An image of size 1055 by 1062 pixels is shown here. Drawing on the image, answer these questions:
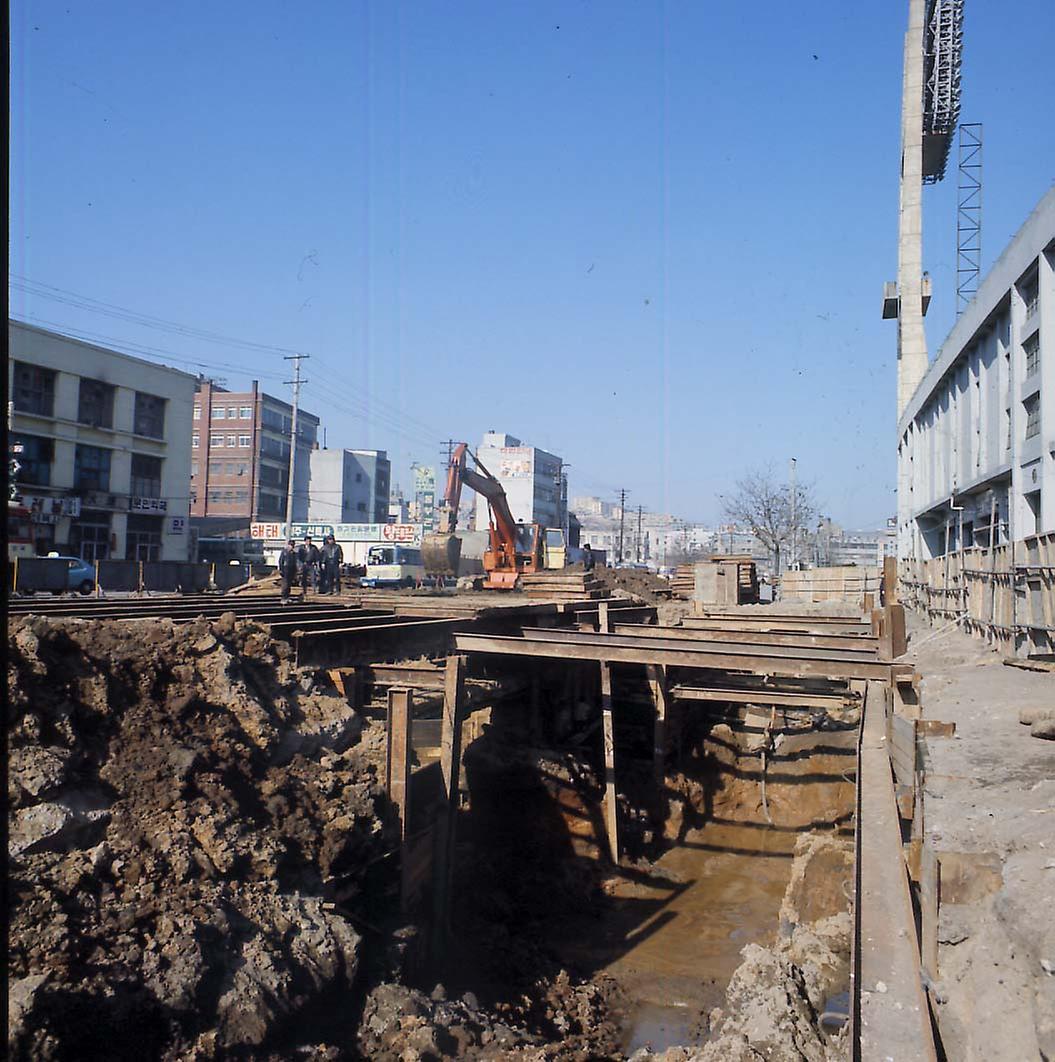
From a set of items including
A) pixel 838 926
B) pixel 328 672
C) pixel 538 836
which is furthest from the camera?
pixel 538 836

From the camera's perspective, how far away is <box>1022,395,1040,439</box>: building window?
58.8 ft

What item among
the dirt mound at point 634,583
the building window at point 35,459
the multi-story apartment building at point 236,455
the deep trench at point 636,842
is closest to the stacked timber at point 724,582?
the dirt mound at point 634,583

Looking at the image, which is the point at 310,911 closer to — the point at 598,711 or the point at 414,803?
the point at 414,803

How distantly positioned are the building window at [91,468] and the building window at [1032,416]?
35.1 meters

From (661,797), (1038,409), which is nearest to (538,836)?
(661,797)

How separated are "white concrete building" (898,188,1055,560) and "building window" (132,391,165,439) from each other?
33.4 meters

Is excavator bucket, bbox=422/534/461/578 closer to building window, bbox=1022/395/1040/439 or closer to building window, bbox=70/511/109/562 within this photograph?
building window, bbox=1022/395/1040/439

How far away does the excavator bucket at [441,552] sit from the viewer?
2489cm

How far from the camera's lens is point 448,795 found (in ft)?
34.4

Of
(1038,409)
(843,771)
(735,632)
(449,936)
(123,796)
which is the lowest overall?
(449,936)

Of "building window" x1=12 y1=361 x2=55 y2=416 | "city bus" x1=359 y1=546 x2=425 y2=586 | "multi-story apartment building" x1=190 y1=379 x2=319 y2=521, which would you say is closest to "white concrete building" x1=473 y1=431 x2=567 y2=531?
"multi-story apartment building" x1=190 y1=379 x2=319 y2=521

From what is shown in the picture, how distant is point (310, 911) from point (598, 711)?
9776 mm

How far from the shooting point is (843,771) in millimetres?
13656

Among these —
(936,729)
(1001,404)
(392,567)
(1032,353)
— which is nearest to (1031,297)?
(1032,353)
